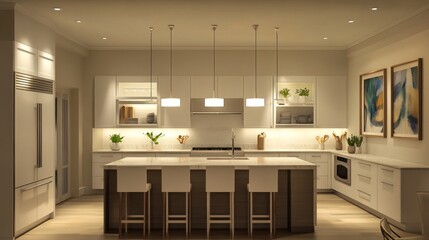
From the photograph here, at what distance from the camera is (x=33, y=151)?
643cm

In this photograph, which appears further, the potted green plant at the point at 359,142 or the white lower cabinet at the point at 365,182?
the potted green plant at the point at 359,142

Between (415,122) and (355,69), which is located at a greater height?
(355,69)

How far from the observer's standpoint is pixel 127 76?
963 cm

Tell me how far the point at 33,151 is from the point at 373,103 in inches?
227

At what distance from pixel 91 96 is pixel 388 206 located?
6172mm

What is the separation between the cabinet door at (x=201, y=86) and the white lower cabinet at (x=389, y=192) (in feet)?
12.9

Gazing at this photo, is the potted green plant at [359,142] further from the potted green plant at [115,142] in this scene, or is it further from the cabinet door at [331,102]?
the potted green plant at [115,142]

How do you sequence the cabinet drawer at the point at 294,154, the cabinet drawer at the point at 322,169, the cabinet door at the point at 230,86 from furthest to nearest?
the cabinet door at the point at 230,86, the cabinet drawer at the point at 322,169, the cabinet drawer at the point at 294,154

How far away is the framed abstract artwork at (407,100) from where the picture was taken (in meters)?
6.59

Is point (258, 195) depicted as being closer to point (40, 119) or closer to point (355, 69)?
point (40, 119)

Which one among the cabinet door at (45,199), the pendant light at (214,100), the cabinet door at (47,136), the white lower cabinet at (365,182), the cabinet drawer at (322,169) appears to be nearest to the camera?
the cabinet door at (45,199)

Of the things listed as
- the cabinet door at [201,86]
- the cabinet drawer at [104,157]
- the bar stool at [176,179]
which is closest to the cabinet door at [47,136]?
the bar stool at [176,179]

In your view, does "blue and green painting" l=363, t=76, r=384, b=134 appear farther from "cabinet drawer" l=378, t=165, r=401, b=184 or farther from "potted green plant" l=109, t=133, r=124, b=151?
"potted green plant" l=109, t=133, r=124, b=151

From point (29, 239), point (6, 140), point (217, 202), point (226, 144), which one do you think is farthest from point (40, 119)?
point (226, 144)
